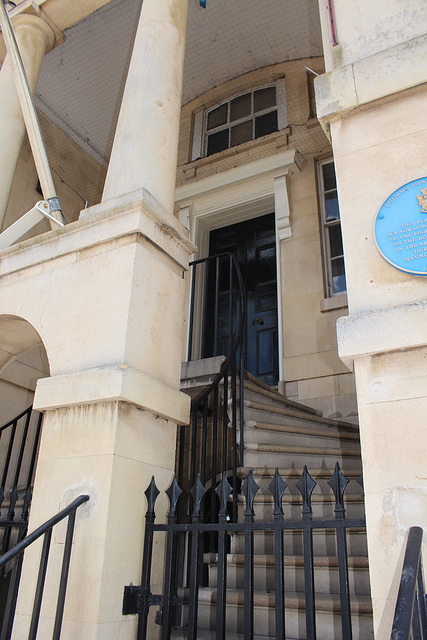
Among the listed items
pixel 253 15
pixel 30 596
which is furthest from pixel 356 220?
pixel 253 15

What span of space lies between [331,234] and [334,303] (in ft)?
3.97

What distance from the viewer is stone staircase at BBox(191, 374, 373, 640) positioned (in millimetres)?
2928

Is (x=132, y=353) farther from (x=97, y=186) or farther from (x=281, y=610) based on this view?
(x=97, y=186)

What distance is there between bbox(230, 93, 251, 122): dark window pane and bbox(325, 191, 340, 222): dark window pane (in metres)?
2.31

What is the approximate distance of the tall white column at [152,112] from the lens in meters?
3.65

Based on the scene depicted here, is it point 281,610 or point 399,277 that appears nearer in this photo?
point 281,610

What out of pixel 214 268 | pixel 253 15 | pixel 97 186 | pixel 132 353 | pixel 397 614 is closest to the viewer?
pixel 397 614

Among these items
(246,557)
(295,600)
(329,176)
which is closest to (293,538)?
(295,600)

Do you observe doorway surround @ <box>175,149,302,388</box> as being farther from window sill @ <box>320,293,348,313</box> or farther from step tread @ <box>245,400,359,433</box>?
step tread @ <box>245,400,359,433</box>

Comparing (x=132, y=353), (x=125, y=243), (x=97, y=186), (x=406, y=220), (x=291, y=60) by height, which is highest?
(x=291, y=60)

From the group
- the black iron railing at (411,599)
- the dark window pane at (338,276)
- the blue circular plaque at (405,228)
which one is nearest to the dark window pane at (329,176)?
the dark window pane at (338,276)

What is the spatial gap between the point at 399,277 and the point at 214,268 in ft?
21.3

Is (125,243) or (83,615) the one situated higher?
(125,243)

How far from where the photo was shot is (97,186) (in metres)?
9.95
